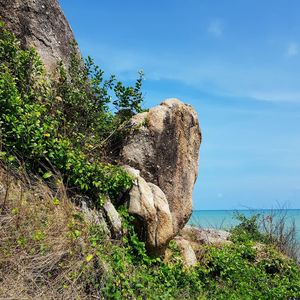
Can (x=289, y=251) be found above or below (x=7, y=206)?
above

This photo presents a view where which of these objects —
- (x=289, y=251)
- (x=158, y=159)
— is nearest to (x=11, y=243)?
(x=158, y=159)

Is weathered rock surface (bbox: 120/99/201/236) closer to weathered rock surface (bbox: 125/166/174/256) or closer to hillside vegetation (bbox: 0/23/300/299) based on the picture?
hillside vegetation (bbox: 0/23/300/299)

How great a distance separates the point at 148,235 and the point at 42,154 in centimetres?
295

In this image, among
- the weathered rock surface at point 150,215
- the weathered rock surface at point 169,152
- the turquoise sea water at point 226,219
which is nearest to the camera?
the weathered rock surface at point 150,215

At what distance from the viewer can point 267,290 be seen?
11.2 m

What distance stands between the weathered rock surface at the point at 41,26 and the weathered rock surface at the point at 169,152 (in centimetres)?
268

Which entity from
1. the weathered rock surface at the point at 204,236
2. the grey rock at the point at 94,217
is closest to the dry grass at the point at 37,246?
the grey rock at the point at 94,217

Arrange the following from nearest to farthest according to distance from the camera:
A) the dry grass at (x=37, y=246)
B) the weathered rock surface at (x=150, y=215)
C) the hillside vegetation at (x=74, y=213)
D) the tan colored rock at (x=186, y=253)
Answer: the dry grass at (x=37, y=246)
the hillside vegetation at (x=74, y=213)
the weathered rock surface at (x=150, y=215)
the tan colored rock at (x=186, y=253)

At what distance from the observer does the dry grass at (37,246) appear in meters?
6.21

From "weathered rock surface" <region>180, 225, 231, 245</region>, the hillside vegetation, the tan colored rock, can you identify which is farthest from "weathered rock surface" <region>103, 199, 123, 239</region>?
"weathered rock surface" <region>180, 225, 231, 245</region>

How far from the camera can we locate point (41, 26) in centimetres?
1177

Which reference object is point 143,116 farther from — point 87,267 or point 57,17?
point 87,267

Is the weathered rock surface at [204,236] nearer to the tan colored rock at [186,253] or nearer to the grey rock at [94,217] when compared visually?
the tan colored rock at [186,253]

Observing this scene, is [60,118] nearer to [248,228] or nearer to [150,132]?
[150,132]
